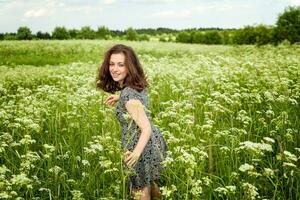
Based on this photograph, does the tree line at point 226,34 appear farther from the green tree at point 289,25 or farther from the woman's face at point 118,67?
the woman's face at point 118,67

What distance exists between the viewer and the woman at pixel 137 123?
3.76 m

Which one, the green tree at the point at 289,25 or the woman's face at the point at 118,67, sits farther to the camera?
the green tree at the point at 289,25

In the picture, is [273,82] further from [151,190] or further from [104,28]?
[104,28]

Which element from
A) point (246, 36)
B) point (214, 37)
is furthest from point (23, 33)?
point (246, 36)

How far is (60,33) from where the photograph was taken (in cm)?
6216

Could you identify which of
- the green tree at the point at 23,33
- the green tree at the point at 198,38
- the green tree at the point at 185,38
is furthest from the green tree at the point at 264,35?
the green tree at the point at 23,33

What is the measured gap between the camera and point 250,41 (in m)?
37.1

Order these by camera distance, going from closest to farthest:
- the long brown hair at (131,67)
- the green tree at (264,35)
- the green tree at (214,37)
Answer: the long brown hair at (131,67) → the green tree at (264,35) → the green tree at (214,37)

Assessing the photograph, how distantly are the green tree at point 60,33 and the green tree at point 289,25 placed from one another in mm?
37852

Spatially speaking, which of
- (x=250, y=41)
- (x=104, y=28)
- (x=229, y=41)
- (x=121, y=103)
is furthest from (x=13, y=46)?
(x=104, y=28)

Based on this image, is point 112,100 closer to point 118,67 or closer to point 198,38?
point 118,67

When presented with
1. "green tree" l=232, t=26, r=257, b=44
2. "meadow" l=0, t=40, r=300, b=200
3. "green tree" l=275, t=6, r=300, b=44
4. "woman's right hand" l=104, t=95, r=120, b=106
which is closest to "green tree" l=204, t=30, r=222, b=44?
"green tree" l=232, t=26, r=257, b=44

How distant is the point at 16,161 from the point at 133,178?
1.69m

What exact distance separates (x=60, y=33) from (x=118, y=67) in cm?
6000
